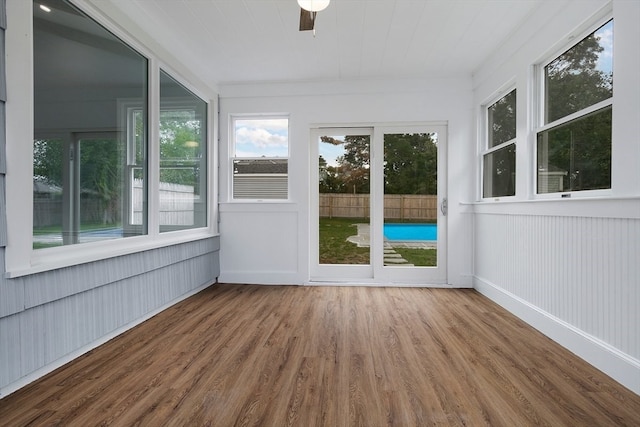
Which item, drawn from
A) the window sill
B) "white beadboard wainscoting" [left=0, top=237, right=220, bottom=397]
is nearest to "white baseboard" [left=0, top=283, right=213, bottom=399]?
"white beadboard wainscoting" [left=0, top=237, right=220, bottom=397]

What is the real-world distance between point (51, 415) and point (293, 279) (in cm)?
290

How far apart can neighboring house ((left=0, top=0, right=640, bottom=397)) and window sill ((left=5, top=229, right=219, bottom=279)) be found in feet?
0.04

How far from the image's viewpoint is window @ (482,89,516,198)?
10.9ft

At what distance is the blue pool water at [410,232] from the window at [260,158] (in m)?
1.48

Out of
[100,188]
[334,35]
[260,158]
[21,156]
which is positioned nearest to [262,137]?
[260,158]

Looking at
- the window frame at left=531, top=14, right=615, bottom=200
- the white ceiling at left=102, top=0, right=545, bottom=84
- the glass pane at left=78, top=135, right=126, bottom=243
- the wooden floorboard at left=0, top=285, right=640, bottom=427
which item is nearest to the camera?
the wooden floorboard at left=0, top=285, right=640, bottom=427

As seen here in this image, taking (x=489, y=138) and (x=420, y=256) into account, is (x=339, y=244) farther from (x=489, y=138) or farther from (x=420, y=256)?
(x=489, y=138)

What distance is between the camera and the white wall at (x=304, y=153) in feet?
13.5

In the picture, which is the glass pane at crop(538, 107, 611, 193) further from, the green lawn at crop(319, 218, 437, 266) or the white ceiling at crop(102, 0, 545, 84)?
the green lawn at crop(319, 218, 437, 266)

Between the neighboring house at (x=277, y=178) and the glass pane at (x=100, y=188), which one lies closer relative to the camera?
the neighboring house at (x=277, y=178)

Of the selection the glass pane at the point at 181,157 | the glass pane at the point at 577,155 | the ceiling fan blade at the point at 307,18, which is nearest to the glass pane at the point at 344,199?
the glass pane at the point at 181,157

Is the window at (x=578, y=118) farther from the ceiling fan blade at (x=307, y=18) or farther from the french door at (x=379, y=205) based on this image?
the ceiling fan blade at (x=307, y=18)

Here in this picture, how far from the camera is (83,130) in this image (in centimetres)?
225

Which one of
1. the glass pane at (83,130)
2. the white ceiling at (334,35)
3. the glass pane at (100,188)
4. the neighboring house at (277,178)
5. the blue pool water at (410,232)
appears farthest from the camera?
the blue pool water at (410,232)
